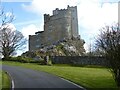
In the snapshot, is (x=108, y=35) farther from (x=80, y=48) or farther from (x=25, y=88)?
(x=80, y=48)

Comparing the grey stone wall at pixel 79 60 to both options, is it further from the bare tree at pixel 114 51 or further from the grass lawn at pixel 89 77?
the bare tree at pixel 114 51

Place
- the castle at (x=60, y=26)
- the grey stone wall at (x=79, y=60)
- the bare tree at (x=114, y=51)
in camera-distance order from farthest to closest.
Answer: the castle at (x=60, y=26)
the grey stone wall at (x=79, y=60)
the bare tree at (x=114, y=51)

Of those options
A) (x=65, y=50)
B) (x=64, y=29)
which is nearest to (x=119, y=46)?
(x=65, y=50)

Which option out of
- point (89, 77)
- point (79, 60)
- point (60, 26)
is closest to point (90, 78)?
point (89, 77)

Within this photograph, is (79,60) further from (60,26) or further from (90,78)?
(60,26)

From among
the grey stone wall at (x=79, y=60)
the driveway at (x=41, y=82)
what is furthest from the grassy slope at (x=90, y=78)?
the grey stone wall at (x=79, y=60)

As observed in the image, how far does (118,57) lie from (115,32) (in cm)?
205

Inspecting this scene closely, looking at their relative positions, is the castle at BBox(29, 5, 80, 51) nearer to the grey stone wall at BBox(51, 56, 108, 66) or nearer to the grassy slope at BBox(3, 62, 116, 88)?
the grey stone wall at BBox(51, 56, 108, 66)

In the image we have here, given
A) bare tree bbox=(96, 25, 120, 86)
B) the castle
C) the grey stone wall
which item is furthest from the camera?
the castle

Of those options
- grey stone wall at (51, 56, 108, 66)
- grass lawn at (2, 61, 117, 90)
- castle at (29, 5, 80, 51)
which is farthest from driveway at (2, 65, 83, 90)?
castle at (29, 5, 80, 51)

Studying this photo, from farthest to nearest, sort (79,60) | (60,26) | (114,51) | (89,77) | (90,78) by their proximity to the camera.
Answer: (60,26), (79,60), (89,77), (90,78), (114,51)

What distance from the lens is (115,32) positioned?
2459 centimetres

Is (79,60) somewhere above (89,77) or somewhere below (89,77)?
above

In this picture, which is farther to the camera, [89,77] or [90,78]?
[89,77]
